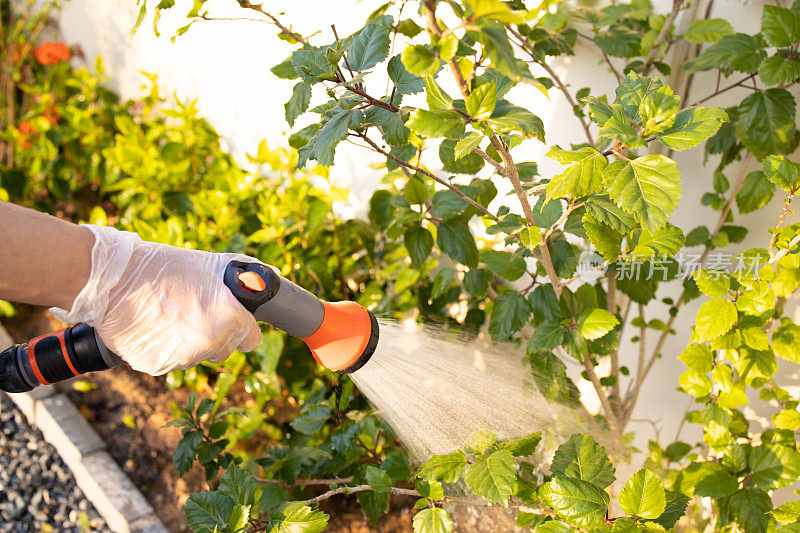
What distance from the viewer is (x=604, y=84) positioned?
1794 millimetres

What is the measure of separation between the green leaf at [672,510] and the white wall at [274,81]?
76 centimetres

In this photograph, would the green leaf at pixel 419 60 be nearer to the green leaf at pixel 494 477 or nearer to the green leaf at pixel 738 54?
the green leaf at pixel 494 477

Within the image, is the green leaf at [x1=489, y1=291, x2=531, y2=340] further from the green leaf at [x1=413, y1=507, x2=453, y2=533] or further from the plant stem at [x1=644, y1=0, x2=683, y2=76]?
the plant stem at [x1=644, y1=0, x2=683, y2=76]

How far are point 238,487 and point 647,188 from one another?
3.15ft

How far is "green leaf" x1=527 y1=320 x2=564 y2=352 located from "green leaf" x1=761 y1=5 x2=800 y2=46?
0.73m

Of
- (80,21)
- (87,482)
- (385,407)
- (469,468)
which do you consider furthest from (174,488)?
(80,21)

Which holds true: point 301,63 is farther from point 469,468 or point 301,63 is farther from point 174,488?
point 174,488

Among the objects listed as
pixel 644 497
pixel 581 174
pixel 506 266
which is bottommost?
pixel 644 497

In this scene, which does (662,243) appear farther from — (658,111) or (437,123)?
(437,123)

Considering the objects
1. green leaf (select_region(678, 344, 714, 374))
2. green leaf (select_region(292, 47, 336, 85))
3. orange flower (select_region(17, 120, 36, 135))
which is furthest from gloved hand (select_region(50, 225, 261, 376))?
orange flower (select_region(17, 120, 36, 135))

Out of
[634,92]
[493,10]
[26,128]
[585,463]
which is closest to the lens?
[493,10]

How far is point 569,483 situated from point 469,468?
17cm

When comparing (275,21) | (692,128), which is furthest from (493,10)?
(275,21)

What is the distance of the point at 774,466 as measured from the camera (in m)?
1.25
